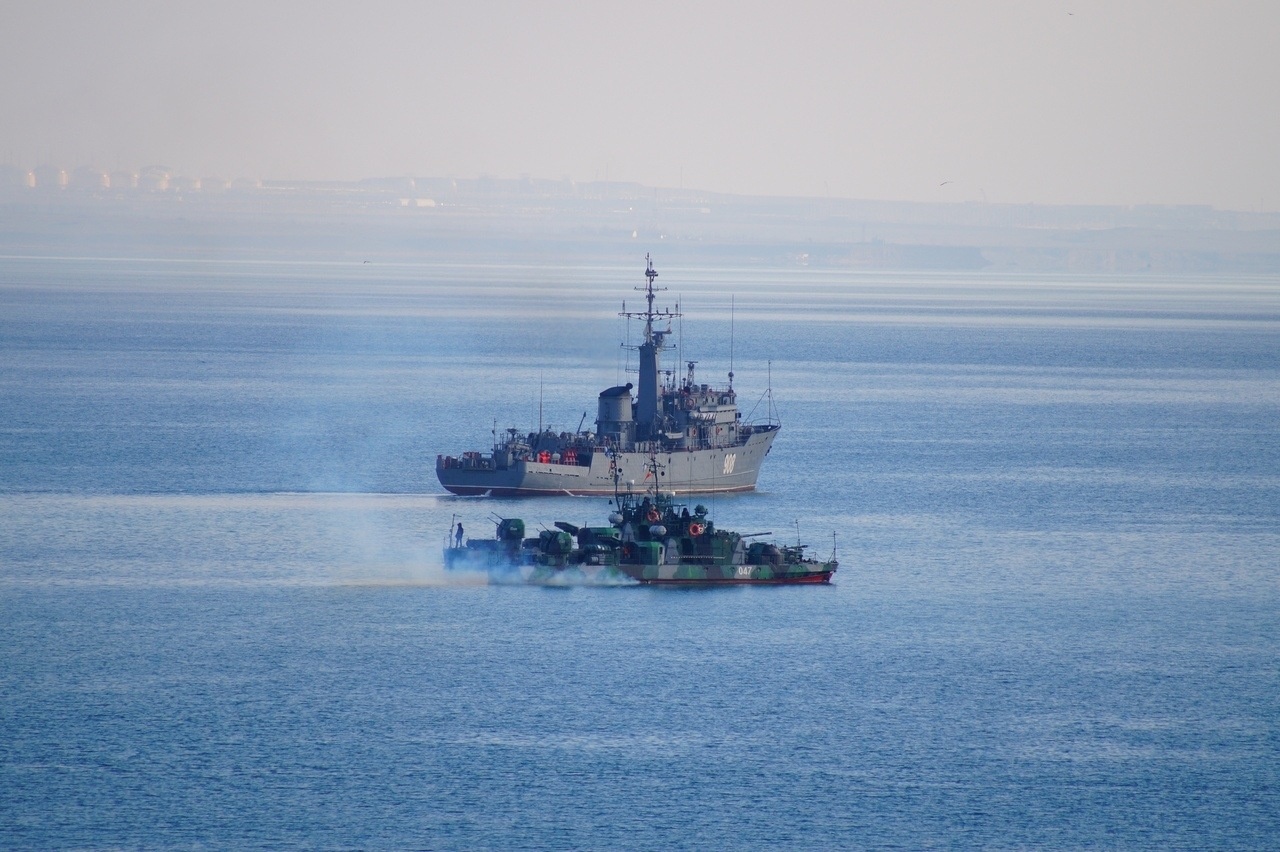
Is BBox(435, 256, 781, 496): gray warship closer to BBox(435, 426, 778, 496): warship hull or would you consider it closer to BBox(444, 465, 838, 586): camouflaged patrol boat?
BBox(435, 426, 778, 496): warship hull

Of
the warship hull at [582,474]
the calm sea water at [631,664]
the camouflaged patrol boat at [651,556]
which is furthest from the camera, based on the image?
the warship hull at [582,474]

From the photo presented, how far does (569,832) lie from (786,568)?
2826 cm

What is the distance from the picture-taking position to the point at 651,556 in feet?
229

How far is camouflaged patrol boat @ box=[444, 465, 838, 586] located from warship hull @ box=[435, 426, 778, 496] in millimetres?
17649

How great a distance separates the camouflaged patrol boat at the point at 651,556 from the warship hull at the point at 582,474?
57.9 ft

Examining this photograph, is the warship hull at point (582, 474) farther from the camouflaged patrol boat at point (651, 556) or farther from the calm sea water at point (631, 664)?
the camouflaged patrol boat at point (651, 556)

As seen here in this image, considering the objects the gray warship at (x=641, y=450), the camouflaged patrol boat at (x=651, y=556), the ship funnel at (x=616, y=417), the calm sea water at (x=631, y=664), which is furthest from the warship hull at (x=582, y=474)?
the camouflaged patrol boat at (x=651, y=556)

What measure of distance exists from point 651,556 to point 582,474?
21.8 m

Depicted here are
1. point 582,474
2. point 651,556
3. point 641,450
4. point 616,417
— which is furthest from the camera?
point 616,417

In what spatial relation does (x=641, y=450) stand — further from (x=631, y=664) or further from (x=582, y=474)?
(x=631, y=664)

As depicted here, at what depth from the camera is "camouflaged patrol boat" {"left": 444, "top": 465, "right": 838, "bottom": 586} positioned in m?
69.9

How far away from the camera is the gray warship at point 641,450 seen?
297 feet

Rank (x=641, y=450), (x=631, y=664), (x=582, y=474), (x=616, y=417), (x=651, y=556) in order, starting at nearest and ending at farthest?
1. (x=631, y=664)
2. (x=651, y=556)
3. (x=582, y=474)
4. (x=641, y=450)
5. (x=616, y=417)

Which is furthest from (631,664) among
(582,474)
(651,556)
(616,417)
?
(616,417)
